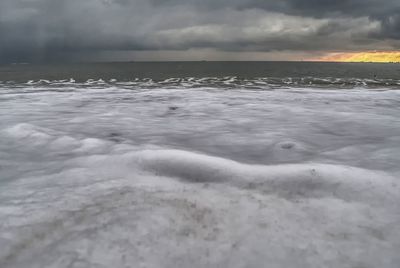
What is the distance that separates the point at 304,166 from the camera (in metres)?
6.23

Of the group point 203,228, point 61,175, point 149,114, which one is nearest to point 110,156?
point 61,175

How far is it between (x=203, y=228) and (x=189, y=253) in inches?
20.0

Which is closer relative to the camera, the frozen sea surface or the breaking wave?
the frozen sea surface

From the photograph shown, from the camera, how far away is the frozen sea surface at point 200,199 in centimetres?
346

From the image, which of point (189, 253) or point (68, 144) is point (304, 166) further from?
point (68, 144)

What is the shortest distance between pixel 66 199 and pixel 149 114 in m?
9.06

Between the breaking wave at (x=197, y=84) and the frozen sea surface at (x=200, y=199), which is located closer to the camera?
the frozen sea surface at (x=200, y=199)

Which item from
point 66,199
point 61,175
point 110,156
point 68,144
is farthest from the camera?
point 68,144

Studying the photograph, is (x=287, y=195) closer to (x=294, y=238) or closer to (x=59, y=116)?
(x=294, y=238)

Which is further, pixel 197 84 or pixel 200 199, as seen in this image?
pixel 197 84

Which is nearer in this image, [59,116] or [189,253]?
[189,253]

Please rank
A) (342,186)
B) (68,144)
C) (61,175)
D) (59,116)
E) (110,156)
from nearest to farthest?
(342,186) < (61,175) < (110,156) < (68,144) < (59,116)

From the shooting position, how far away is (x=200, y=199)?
15.5 ft

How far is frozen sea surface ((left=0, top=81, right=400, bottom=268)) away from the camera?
3455mm
